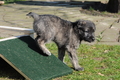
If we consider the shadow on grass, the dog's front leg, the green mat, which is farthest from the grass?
the green mat

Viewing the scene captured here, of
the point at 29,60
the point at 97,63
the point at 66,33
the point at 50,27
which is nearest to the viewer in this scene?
the point at 29,60

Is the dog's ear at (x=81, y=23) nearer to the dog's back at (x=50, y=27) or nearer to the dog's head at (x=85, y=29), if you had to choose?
the dog's head at (x=85, y=29)

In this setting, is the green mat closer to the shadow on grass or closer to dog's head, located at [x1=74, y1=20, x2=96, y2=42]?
the shadow on grass

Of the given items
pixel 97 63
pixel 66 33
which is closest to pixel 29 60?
pixel 66 33

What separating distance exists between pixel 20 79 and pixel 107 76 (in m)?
1.66

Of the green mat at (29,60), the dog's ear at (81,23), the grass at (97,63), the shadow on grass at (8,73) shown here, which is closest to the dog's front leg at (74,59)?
the grass at (97,63)

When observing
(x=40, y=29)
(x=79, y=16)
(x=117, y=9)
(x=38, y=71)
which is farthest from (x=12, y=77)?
(x=117, y=9)

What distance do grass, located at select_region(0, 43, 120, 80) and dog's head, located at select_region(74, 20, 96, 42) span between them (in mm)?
673

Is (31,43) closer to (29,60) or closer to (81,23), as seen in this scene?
(29,60)

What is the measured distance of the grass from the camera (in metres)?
5.24

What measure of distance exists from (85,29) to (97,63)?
3.34 feet

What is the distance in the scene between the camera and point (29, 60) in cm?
505

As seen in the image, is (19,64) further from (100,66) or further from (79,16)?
(79,16)

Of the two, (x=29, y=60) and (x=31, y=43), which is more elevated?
(x=31, y=43)
